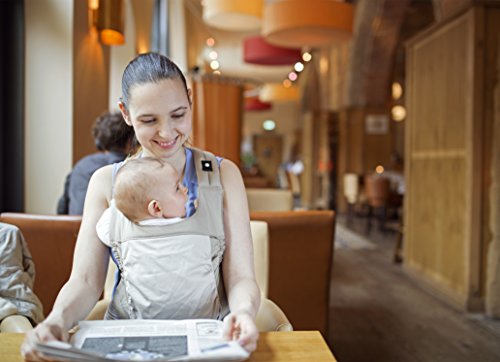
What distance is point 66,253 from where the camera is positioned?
275 centimetres

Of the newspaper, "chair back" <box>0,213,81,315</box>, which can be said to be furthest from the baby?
"chair back" <box>0,213,81,315</box>

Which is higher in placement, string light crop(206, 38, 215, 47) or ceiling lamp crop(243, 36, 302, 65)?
string light crop(206, 38, 215, 47)

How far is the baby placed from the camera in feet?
4.15

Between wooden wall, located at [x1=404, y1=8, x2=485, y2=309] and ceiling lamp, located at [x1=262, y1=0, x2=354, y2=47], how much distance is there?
87 centimetres

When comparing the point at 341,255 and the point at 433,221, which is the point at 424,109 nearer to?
the point at 433,221

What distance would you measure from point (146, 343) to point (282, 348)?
287mm

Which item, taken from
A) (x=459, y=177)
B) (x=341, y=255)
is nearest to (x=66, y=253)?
(x=459, y=177)

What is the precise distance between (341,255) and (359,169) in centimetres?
617

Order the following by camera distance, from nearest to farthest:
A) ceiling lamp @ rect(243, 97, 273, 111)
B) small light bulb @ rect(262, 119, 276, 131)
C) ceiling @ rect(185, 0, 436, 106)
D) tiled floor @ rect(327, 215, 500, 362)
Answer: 1. tiled floor @ rect(327, 215, 500, 362)
2. ceiling @ rect(185, 0, 436, 106)
3. ceiling lamp @ rect(243, 97, 273, 111)
4. small light bulb @ rect(262, 119, 276, 131)

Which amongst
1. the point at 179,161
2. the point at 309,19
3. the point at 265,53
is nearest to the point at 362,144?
the point at 265,53

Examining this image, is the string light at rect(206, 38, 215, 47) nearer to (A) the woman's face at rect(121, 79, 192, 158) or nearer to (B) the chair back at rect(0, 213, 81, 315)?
(B) the chair back at rect(0, 213, 81, 315)

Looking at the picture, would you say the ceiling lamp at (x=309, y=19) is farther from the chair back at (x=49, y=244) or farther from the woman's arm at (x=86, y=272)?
the woman's arm at (x=86, y=272)

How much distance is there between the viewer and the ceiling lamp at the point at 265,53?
8.79 metres

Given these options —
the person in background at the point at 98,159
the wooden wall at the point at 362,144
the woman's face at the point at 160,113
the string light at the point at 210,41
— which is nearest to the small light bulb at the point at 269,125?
→ the wooden wall at the point at 362,144
